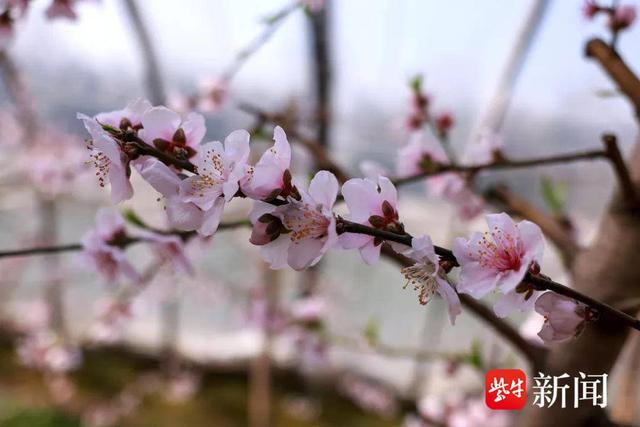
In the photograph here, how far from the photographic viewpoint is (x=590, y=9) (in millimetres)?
597

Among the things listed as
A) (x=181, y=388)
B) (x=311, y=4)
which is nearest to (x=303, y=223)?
(x=311, y=4)

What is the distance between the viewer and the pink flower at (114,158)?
0.29 metres

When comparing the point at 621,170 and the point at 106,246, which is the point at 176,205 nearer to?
the point at 106,246

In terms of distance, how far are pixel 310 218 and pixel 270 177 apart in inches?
1.2

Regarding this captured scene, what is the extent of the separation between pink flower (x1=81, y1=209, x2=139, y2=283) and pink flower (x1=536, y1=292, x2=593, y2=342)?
37 centimetres

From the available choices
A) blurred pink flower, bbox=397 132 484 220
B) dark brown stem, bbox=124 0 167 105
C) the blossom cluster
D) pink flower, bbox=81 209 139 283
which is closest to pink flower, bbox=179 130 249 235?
the blossom cluster

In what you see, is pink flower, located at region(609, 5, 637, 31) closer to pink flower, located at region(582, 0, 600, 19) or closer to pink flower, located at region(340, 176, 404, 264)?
pink flower, located at region(582, 0, 600, 19)

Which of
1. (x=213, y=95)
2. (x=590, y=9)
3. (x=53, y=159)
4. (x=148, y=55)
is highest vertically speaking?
(x=148, y=55)

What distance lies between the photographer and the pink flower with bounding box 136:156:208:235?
11.7 inches

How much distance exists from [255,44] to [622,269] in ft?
1.59

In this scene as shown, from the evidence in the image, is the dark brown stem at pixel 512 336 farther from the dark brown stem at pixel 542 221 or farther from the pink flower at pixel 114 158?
the pink flower at pixel 114 158

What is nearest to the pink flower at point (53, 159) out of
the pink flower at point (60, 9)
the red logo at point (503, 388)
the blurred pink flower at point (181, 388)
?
the blurred pink flower at point (181, 388)

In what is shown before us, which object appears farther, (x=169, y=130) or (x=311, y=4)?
(x=311, y=4)

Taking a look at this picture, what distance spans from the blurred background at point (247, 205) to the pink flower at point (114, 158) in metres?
0.58
